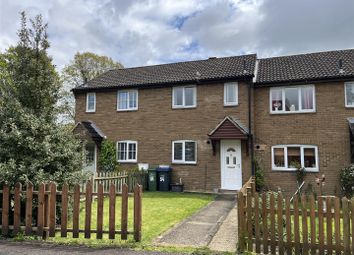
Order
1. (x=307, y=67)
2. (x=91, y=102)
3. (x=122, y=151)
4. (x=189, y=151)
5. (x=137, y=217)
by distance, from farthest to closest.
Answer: (x=91, y=102)
(x=122, y=151)
(x=189, y=151)
(x=307, y=67)
(x=137, y=217)

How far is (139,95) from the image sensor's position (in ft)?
65.7

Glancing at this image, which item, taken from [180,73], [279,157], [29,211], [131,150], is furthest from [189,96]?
[29,211]

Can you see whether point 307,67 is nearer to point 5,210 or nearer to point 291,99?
point 291,99

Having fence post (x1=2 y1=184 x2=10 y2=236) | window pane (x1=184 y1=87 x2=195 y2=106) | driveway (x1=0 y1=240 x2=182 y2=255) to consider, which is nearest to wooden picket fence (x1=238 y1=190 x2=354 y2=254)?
driveway (x1=0 y1=240 x2=182 y2=255)

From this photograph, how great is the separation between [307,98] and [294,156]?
3.20 metres

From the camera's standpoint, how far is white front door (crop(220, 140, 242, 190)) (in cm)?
1723

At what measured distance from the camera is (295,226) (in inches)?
247

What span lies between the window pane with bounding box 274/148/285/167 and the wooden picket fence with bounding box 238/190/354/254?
1041 cm

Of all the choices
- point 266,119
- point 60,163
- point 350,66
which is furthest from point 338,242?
point 350,66

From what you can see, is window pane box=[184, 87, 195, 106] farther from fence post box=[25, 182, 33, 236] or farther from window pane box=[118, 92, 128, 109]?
fence post box=[25, 182, 33, 236]

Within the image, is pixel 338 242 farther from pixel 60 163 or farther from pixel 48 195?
pixel 60 163

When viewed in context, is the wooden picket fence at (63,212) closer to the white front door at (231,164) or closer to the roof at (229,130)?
the roof at (229,130)

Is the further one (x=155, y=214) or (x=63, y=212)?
(x=155, y=214)

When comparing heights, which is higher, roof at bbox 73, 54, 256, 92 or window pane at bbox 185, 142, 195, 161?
roof at bbox 73, 54, 256, 92
